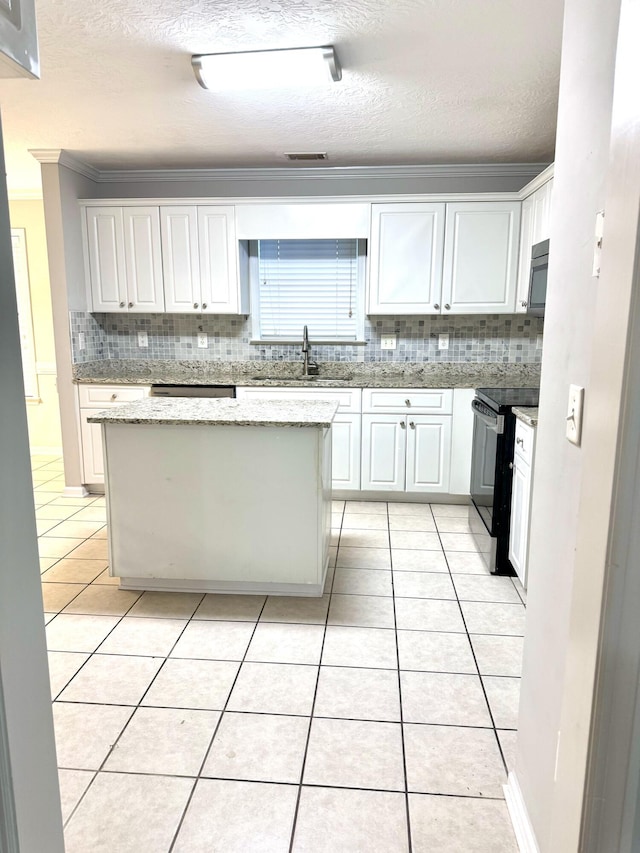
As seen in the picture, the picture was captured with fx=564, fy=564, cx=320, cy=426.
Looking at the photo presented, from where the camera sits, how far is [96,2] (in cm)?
201

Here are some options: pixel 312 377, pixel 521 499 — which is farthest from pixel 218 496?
pixel 312 377

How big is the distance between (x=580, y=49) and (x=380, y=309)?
299 cm

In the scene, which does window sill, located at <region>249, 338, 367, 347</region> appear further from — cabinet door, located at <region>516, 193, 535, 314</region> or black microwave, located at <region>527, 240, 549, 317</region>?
black microwave, located at <region>527, 240, 549, 317</region>

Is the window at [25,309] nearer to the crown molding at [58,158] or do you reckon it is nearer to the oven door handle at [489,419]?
the crown molding at [58,158]

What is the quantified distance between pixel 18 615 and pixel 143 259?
12.8 ft

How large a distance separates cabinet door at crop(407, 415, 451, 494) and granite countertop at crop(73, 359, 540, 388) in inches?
10.6

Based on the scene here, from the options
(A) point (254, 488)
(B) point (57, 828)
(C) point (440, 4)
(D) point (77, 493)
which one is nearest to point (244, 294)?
A: (D) point (77, 493)

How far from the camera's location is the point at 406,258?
4.07 metres

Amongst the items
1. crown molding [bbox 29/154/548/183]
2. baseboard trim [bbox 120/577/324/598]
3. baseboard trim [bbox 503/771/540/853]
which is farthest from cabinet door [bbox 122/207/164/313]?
baseboard trim [bbox 503/771/540/853]

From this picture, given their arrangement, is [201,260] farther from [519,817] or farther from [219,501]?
[519,817]

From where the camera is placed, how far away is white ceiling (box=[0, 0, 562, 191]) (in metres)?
2.11

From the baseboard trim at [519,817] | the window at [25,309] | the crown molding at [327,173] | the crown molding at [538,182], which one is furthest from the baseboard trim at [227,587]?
the window at [25,309]

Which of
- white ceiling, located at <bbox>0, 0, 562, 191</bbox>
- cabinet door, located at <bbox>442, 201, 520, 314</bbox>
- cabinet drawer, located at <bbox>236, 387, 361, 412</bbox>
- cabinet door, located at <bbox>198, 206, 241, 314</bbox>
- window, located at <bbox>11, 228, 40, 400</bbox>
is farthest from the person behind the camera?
window, located at <bbox>11, 228, 40, 400</bbox>

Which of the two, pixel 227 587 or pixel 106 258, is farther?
pixel 106 258
